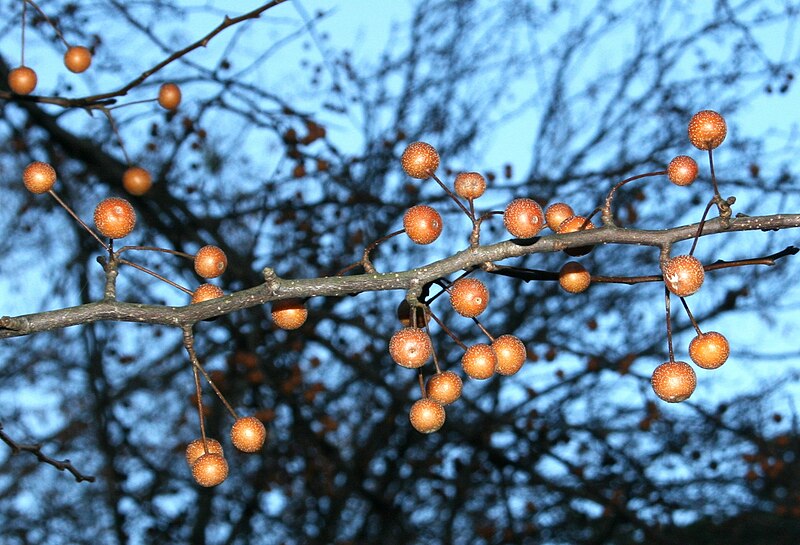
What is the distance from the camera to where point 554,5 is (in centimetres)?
680

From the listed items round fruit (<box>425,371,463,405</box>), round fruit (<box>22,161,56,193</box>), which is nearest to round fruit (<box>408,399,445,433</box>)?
round fruit (<box>425,371,463,405</box>)

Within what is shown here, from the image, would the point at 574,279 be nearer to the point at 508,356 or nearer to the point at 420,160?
the point at 508,356

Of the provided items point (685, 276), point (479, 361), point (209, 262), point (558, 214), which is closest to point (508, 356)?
point (479, 361)

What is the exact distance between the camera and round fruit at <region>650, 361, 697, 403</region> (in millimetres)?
1779

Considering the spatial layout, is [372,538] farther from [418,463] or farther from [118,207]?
[118,207]

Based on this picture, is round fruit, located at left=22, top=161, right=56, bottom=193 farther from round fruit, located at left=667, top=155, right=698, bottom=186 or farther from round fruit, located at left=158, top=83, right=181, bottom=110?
round fruit, located at left=667, top=155, right=698, bottom=186

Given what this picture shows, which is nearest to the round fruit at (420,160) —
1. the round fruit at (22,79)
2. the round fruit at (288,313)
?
the round fruit at (288,313)

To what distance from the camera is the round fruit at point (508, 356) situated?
1.91 meters

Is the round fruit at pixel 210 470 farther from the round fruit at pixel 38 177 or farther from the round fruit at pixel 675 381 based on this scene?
the round fruit at pixel 675 381

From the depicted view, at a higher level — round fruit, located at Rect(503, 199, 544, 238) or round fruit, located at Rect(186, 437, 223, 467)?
round fruit, located at Rect(503, 199, 544, 238)

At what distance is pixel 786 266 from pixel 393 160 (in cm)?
300

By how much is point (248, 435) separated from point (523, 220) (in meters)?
0.73

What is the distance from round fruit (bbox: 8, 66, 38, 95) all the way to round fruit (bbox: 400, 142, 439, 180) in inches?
70.3

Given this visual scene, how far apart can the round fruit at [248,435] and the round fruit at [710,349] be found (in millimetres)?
889
